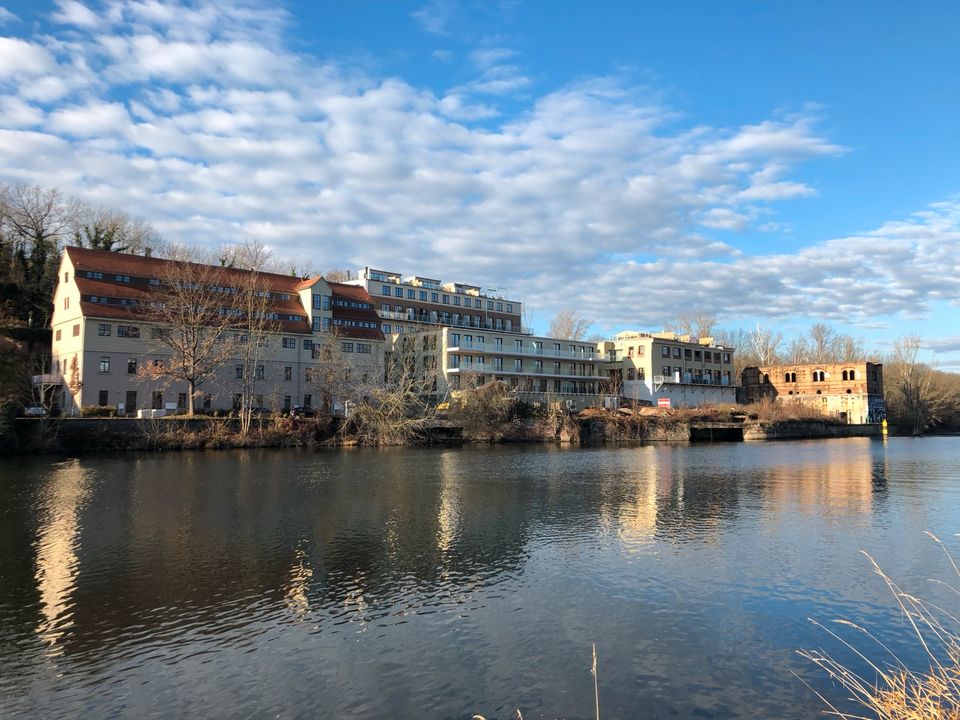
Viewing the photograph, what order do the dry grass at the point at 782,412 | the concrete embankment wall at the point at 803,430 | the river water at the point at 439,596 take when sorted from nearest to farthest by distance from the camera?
the river water at the point at 439,596, the concrete embankment wall at the point at 803,430, the dry grass at the point at 782,412

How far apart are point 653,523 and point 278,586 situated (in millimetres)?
13227

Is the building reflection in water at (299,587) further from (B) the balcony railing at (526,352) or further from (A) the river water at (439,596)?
(B) the balcony railing at (526,352)

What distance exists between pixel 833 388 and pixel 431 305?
67602 millimetres

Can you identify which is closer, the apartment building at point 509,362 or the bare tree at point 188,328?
the bare tree at point 188,328

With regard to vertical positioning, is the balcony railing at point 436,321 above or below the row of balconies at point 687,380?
above

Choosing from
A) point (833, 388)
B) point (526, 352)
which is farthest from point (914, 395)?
point (526, 352)

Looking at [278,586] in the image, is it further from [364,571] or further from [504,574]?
[504,574]

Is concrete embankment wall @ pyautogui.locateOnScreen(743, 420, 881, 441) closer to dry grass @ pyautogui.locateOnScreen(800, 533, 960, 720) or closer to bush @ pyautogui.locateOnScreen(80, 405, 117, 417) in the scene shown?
bush @ pyautogui.locateOnScreen(80, 405, 117, 417)

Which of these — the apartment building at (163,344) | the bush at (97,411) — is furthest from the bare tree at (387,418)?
the bush at (97,411)

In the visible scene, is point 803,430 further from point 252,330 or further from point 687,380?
point 252,330

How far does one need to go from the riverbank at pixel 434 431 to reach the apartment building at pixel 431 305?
26783 millimetres

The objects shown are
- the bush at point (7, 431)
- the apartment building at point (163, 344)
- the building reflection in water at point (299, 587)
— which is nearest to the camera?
the building reflection in water at point (299, 587)

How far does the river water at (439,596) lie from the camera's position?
413 inches

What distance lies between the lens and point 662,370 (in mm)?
101688
